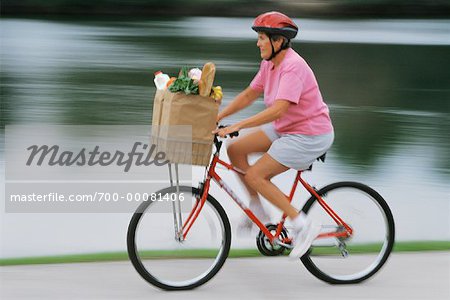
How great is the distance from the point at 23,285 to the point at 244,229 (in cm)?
135

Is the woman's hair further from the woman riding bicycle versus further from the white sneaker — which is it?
the white sneaker

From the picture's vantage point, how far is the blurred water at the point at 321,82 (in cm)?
854

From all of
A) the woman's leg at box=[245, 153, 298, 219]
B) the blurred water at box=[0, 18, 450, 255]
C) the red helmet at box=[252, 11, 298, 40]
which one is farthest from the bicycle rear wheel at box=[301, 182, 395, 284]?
the blurred water at box=[0, 18, 450, 255]

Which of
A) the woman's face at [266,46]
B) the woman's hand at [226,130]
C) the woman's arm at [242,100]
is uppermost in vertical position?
the woman's face at [266,46]

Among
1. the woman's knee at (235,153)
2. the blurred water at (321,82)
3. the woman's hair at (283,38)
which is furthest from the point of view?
the blurred water at (321,82)

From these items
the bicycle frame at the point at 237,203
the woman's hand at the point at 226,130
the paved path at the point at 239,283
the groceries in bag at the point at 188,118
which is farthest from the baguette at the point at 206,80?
the paved path at the point at 239,283

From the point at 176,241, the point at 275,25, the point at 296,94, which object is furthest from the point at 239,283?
the point at 275,25

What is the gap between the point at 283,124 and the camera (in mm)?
4988

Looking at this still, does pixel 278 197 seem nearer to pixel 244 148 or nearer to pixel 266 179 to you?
pixel 266 179

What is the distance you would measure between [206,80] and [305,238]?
1.10m

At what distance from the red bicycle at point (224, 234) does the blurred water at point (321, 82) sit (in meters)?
1.46

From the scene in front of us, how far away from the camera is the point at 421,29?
1023 inches

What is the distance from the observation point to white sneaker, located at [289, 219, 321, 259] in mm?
5004

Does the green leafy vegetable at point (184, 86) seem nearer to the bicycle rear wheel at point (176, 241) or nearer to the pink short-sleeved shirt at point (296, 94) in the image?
the pink short-sleeved shirt at point (296, 94)
